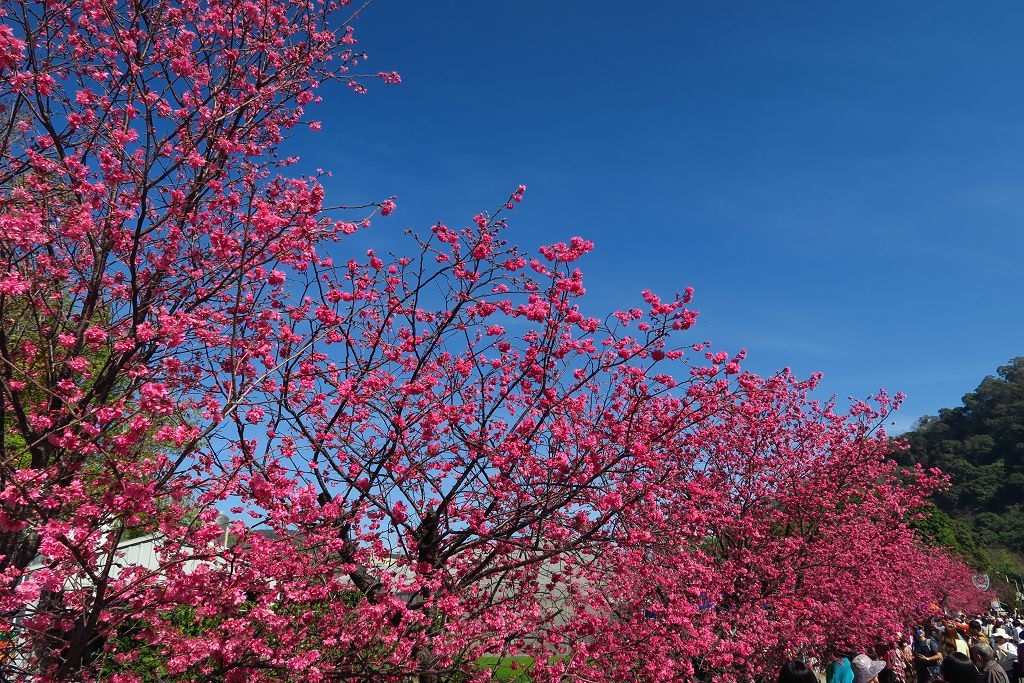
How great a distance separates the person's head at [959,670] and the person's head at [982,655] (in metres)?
1.02

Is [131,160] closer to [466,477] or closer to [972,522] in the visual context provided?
[466,477]

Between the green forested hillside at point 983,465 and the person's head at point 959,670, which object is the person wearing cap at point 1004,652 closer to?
the person's head at point 959,670

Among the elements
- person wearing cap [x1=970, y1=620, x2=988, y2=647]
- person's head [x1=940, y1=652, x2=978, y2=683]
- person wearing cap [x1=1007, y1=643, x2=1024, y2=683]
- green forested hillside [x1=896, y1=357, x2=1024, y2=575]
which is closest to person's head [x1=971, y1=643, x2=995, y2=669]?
person's head [x1=940, y1=652, x2=978, y2=683]

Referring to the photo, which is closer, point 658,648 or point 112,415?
point 112,415

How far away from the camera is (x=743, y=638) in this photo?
402 inches

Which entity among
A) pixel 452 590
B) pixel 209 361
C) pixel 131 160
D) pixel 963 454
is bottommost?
pixel 452 590

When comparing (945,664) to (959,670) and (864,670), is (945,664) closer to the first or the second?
(959,670)

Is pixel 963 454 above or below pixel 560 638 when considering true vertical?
above

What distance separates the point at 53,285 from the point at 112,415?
2.44m

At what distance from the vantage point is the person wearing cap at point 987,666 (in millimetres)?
7812

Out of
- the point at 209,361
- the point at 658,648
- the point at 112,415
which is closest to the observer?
the point at 112,415

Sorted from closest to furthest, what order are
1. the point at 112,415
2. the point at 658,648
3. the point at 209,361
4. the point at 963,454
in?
the point at 112,415, the point at 209,361, the point at 658,648, the point at 963,454

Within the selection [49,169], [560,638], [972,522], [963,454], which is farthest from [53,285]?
[963,454]

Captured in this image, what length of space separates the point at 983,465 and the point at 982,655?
7669cm
